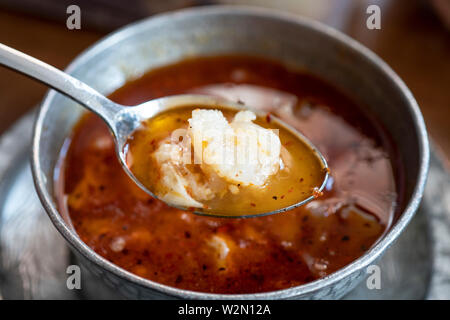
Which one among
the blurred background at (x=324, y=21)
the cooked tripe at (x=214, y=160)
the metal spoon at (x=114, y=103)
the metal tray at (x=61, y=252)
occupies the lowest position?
the metal tray at (x=61, y=252)

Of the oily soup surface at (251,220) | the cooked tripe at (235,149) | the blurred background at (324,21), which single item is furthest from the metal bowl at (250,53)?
the blurred background at (324,21)

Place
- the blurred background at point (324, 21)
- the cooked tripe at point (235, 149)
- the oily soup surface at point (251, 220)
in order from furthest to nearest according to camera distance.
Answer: the blurred background at point (324, 21) < the oily soup surface at point (251, 220) < the cooked tripe at point (235, 149)

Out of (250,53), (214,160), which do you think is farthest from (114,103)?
(250,53)

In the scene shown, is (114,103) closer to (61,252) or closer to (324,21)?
(61,252)

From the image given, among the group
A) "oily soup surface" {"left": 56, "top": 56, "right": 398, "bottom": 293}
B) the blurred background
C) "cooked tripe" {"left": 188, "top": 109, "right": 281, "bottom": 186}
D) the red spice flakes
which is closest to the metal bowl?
"oily soup surface" {"left": 56, "top": 56, "right": 398, "bottom": 293}

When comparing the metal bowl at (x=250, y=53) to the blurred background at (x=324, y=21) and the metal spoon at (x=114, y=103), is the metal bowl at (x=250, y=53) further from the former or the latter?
the blurred background at (x=324, y=21)

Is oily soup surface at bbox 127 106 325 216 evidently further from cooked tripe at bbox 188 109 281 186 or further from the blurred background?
the blurred background
